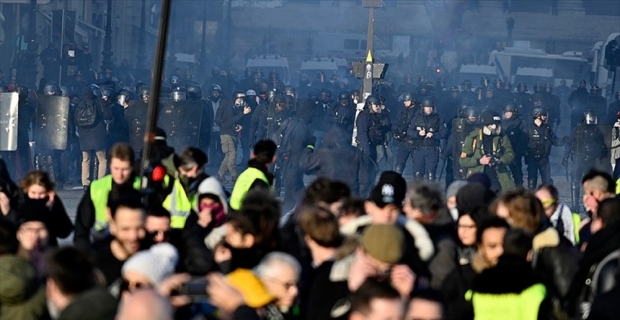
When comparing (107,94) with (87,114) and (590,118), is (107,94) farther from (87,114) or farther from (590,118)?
(590,118)

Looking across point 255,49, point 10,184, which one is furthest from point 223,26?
point 10,184

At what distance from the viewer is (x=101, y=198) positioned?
30.8ft

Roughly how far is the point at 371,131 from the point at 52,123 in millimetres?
4606

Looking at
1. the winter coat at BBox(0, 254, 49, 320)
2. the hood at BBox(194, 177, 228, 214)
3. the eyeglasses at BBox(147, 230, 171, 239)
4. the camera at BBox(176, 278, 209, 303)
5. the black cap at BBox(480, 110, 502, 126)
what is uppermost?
the black cap at BBox(480, 110, 502, 126)

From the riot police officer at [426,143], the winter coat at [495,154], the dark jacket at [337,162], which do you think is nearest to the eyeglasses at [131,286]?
the dark jacket at [337,162]

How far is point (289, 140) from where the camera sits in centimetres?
2198

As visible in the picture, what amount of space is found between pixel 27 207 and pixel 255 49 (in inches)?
2649

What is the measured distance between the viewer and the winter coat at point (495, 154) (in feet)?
69.0

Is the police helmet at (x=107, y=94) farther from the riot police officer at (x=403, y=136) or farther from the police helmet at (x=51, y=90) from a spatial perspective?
the riot police officer at (x=403, y=136)

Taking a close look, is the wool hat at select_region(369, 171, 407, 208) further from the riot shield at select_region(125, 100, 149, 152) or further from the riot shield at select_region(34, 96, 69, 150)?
the riot shield at select_region(125, 100, 149, 152)

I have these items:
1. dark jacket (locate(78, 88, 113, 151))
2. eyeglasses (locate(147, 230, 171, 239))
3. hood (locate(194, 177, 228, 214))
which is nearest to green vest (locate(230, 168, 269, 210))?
hood (locate(194, 177, 228, 214))

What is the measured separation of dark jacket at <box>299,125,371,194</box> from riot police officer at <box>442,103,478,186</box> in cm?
352

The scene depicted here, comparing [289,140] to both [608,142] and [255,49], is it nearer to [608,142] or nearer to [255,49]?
[608,142]

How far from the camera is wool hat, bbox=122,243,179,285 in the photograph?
248 inches
